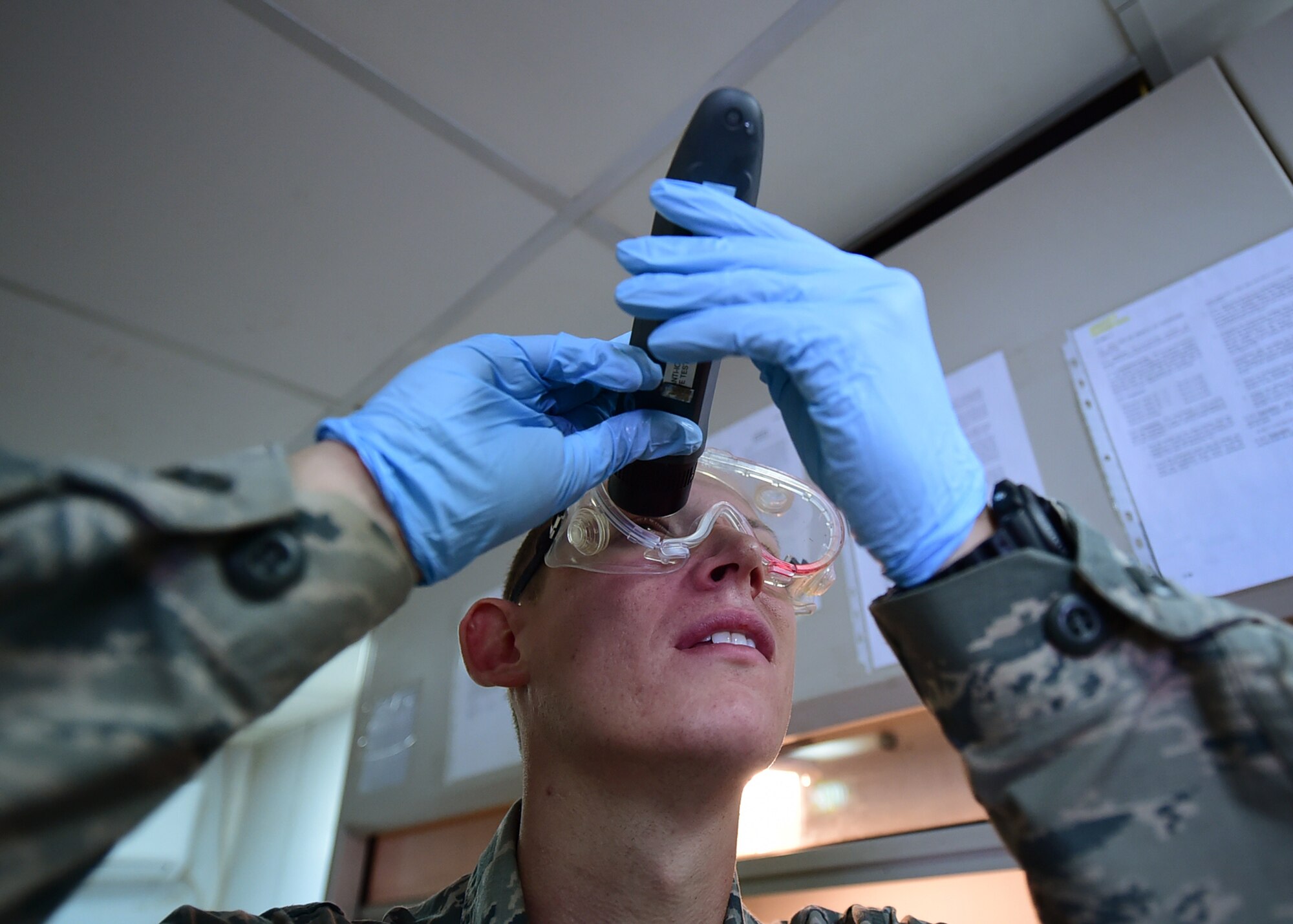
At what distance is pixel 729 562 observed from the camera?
1091 millimetres

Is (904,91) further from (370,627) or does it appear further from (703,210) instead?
(370,627)

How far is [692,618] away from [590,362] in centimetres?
37

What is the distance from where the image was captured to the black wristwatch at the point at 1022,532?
2.15 ft

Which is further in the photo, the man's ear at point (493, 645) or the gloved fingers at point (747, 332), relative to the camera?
the man's ear at point (493, 645)

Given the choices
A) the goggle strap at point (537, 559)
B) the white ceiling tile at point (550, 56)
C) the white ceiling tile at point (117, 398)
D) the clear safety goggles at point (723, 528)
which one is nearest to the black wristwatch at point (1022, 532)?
the clear safety goggles at point (723, 528)

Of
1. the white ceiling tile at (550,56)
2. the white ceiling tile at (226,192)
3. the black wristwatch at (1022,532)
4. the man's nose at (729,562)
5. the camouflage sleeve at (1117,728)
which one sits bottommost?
the camouflage sleeve at (1117,728)

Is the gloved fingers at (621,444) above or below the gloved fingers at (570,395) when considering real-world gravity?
below

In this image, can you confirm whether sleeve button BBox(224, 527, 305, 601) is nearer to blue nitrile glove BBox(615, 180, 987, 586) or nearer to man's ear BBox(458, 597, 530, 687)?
blue nitrile glove BBox(615, 180, 987, 586)

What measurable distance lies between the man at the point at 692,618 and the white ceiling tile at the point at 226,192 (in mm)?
968

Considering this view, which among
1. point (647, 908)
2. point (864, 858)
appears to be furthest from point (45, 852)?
point (864, 858)

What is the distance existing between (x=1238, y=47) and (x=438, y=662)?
2.63m

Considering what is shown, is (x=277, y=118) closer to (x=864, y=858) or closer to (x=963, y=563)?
(x=963, y=563)

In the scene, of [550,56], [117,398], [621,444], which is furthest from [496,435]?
[117,398]

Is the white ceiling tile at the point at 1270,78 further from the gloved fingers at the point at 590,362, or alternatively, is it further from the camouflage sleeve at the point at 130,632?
the camouflage sleeve at the point at 130,632
